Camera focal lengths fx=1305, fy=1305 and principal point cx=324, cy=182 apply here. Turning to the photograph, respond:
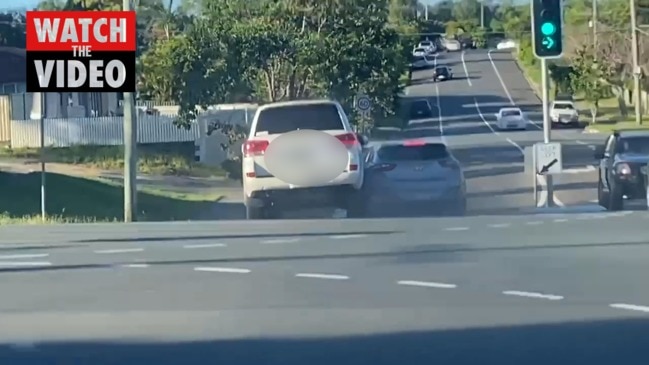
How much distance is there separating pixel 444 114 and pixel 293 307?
32.3 meters

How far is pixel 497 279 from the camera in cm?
1318

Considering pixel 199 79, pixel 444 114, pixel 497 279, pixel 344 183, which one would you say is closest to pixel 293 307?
pixel 497 279

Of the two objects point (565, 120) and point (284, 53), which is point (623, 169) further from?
point (565, 120)

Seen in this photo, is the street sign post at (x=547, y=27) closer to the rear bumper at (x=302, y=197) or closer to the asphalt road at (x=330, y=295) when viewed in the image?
the rear bumper at (x=302, y=197)

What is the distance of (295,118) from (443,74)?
1900 centimetres

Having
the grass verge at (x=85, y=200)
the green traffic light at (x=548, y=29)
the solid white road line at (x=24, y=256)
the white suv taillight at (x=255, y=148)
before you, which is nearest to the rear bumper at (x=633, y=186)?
the green traffic light at (x=548, y=29)

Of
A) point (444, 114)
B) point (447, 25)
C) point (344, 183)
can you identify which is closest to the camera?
point (344, 183)

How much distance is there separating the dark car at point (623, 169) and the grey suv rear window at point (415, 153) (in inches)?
149

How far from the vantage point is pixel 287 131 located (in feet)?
70.9

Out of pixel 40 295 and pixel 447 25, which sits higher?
pixel 447 25

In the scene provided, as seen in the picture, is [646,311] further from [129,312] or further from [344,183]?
[344,183]

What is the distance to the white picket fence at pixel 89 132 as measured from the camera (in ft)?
113
